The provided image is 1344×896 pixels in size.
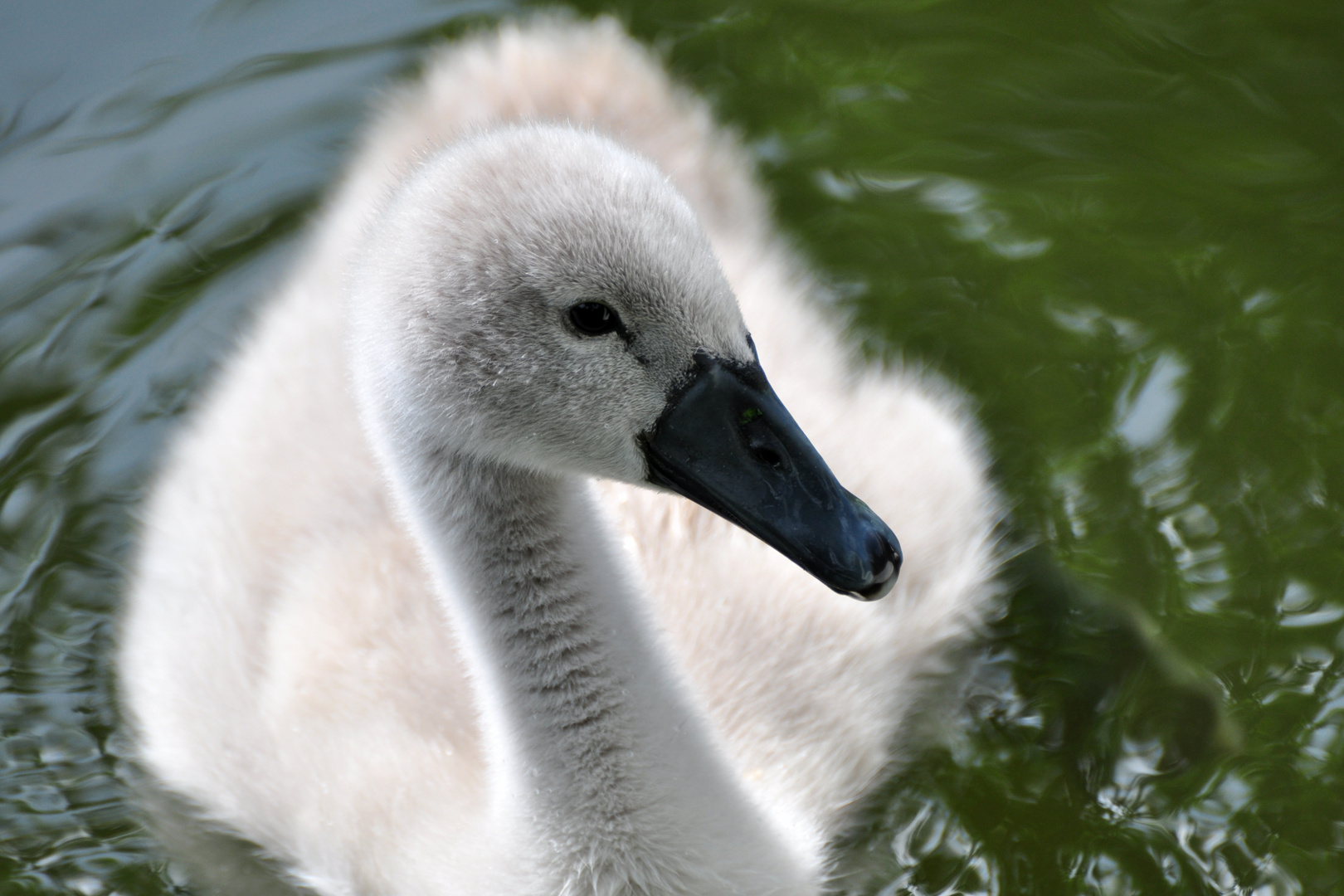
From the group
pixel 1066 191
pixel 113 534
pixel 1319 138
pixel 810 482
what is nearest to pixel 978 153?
pixel 1066 191

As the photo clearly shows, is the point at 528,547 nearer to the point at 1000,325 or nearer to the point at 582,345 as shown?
the point at 582,345

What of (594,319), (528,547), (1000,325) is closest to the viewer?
(594,319)

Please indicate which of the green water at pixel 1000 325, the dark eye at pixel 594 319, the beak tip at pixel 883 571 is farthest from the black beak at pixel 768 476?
the green water at pixel 1000 325

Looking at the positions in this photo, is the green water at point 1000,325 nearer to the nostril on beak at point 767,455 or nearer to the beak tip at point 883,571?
the beak tip at point 883,571

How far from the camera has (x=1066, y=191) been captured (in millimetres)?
4047

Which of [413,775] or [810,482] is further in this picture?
[413,775]

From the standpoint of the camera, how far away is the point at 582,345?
2.24 meters

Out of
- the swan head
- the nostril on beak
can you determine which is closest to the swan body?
the swan head

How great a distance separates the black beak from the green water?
860mm

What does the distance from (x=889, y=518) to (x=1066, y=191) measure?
4.72 feet

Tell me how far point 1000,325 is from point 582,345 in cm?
178

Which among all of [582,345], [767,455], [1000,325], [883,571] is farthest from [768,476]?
[1000,325]

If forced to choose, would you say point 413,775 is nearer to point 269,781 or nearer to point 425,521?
point 269,781

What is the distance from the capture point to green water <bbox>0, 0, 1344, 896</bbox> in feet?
9.70
